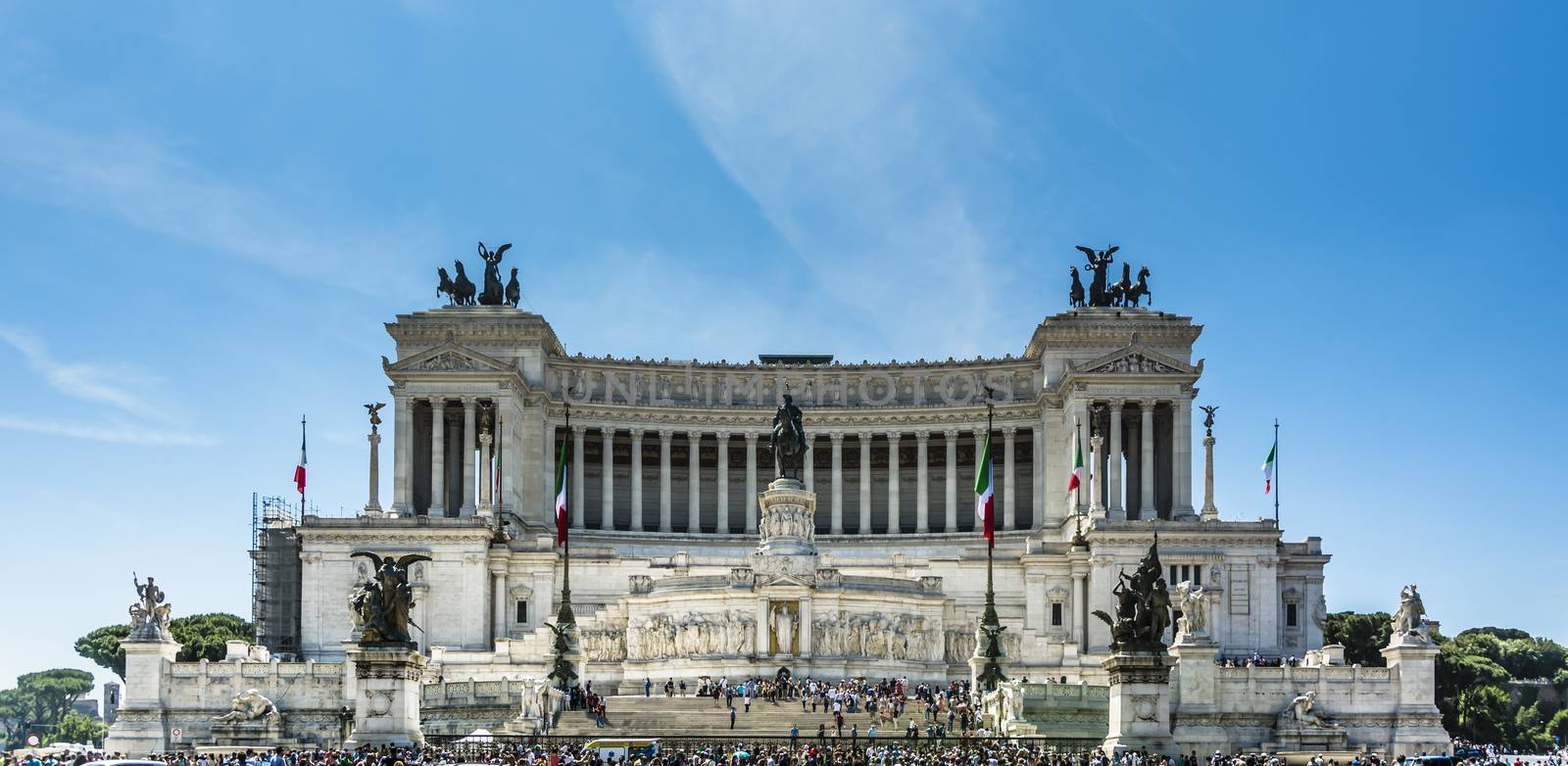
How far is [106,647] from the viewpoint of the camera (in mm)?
151000

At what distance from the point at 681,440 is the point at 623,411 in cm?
528

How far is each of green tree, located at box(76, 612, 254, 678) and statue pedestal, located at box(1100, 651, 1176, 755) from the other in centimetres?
4408

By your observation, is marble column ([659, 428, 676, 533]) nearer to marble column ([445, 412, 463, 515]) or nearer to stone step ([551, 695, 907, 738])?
marble column ([445, 412, 463, 515])

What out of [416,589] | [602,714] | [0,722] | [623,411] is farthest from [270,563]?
[0,722]

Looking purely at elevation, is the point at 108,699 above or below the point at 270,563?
below

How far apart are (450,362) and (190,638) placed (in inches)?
926

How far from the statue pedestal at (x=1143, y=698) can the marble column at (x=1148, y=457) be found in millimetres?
49345

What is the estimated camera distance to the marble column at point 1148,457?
111 m

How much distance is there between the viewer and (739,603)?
3499 inches

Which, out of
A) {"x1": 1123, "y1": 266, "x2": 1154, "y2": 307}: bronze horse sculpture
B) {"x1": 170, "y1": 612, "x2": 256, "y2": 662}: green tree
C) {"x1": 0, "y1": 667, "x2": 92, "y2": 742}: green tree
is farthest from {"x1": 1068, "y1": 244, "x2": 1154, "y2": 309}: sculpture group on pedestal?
{"x1": 0, "y1": 667, "x2": 92, "y2": 742}: green tree

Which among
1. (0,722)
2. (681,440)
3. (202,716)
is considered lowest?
(0,722)

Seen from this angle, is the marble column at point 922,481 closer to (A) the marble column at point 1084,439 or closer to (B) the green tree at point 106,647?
(A) the marble column at point 1084,439

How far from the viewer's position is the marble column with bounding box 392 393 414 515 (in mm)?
109750

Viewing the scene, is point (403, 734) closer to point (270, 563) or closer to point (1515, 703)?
point (270, 563)
